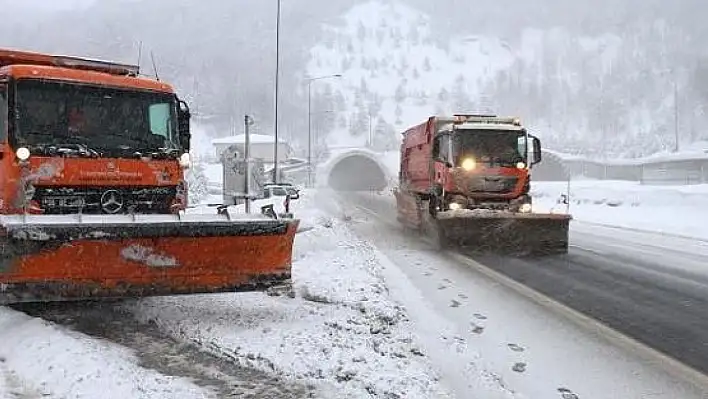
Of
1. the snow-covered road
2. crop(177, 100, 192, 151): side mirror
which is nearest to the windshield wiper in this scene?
crop(177, 100, 192, 151): side mirror

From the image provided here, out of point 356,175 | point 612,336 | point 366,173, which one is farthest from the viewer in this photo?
point 356,175

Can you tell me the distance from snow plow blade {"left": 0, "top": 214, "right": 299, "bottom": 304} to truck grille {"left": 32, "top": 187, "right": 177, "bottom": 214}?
0.71 meters

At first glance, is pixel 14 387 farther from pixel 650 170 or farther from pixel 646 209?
pixel 650 170

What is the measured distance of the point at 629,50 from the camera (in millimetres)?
192000

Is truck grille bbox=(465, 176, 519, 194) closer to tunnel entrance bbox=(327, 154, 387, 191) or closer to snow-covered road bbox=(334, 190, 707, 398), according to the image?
snow-covered road bbox=(334, 190, 707, 398)

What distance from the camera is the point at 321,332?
647 cm

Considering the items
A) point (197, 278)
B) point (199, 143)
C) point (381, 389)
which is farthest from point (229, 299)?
point (199, 143)

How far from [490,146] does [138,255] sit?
9.71 meters

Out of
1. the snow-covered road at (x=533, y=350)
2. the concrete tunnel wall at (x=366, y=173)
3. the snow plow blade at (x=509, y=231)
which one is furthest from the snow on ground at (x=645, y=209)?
the concrete tunnel wall at (x=366, y=173)

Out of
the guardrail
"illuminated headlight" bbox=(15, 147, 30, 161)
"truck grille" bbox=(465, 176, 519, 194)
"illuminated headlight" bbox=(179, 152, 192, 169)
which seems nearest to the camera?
"illuminated headlight" bbox=(15, 147, 30, 161)

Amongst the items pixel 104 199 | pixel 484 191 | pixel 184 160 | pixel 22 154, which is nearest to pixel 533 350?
pixel 184 160

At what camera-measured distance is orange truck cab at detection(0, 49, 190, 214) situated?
752 centimetres

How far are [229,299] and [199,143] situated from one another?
117 meters

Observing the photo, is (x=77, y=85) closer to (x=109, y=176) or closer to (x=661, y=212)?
(x=109, y=176)
